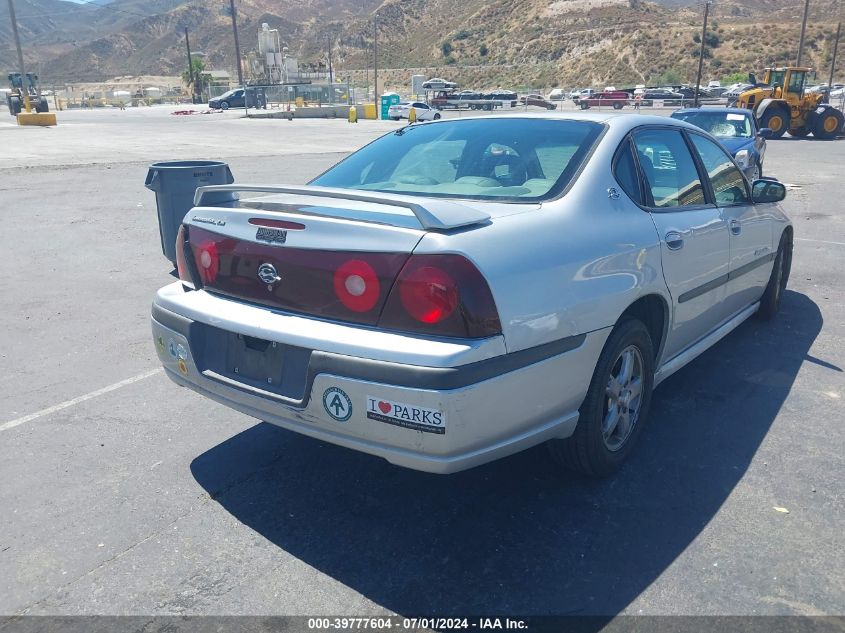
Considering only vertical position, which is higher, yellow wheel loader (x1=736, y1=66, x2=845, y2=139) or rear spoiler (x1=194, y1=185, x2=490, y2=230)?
rear spoiler (x1=194, y1=185, x2=490, y2=230)

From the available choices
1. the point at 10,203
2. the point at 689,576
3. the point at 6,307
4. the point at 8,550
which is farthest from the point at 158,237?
the point at 689,576

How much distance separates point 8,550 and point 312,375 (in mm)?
1448

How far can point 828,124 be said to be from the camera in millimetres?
27453

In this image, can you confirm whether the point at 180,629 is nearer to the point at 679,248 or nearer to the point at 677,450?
the point at 677,450

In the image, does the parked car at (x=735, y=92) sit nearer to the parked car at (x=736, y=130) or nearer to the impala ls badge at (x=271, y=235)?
the parked car at (x=736, y=130)

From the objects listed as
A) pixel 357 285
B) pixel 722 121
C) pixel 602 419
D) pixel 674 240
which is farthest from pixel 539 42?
pixel 357 285

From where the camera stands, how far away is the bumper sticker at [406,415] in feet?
8.13

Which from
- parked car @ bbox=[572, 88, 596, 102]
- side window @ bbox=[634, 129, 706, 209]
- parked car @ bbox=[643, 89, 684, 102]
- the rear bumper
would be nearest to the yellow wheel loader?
parked car @ bbox=[643, 89, 684, 102]

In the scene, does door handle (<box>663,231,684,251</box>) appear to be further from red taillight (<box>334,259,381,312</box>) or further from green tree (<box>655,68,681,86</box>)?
green tree (<box>655,68,681,86</box>)

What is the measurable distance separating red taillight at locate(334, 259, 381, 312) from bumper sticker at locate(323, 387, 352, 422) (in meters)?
0.32

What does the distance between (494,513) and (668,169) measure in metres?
2.18

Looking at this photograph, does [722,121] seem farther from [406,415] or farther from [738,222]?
[406,415]

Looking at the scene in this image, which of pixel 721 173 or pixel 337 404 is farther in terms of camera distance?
pixel 721 173

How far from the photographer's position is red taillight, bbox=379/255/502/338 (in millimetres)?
2514
